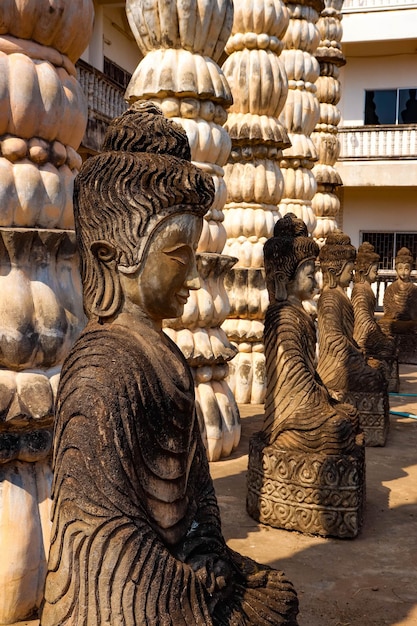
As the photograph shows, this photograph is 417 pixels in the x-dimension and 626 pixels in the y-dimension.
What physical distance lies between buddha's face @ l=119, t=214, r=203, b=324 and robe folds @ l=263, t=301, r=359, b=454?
85.4 inches

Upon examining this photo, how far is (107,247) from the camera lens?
6.61 feet

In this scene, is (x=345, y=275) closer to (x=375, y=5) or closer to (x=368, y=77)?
(x=375, y=5)

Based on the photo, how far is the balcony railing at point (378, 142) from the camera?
54.2 feet

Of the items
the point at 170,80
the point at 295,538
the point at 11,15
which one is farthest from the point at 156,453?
the point at 170,80

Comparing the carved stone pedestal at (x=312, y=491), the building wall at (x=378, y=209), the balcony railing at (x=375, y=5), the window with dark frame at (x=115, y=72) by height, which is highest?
the balcony railing at (x=375, y=5)

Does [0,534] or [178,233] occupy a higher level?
[178,233]

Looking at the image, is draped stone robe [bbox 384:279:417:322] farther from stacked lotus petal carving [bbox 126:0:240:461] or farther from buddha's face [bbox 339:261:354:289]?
stacked lotus petal carving [bbox 126:0:240:461]

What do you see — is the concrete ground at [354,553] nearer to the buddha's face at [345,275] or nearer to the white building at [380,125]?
the buddha's face at [345,275]

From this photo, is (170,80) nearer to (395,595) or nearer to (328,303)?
(328,303)

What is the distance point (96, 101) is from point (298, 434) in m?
7.56

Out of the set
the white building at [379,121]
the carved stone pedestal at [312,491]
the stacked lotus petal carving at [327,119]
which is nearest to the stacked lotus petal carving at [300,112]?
the stacked lotus petal carving at [327,119]

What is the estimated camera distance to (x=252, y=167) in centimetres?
760

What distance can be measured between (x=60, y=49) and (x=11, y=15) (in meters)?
0.31

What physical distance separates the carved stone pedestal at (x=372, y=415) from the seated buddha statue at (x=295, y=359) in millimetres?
1984
